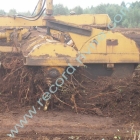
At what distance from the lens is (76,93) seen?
19.2ft

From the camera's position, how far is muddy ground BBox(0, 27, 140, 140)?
452cm

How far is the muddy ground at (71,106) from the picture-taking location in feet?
14.8

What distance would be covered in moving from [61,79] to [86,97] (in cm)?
64

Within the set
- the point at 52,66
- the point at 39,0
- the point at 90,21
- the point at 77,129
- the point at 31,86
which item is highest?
the point at 39,0

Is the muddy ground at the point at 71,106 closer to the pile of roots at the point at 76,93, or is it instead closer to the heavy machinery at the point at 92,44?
the pile of roots at the point at 76,93

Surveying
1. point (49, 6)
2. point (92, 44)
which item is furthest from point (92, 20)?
point (49, 6)

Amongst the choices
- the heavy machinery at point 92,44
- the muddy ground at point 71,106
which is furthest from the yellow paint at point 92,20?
the muddy ground at point 71,106

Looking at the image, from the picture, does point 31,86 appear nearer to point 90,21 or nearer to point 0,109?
point 0,109

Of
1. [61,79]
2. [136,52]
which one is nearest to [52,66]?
[61,79]

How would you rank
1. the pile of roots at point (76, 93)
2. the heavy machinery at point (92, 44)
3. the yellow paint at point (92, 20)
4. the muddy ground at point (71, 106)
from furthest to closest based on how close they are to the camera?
1. the yellow paint at point (92, 20)
2. the heavy machinery at point (92, 44)
3. the pile of roots at point (76, 93)
4. the muddy ground at point (71, 106)

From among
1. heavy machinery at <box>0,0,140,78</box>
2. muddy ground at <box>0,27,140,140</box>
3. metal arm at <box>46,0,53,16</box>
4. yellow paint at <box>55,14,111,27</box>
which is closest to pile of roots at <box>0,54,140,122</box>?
muddy ground at <box>0,27,140,140</box>

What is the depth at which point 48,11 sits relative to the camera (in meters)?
6.81

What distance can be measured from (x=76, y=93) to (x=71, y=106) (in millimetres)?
316

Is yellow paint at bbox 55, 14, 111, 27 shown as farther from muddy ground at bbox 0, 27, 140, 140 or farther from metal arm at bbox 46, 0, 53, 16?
muddy ground at bbox 0, 27, 140, 140
